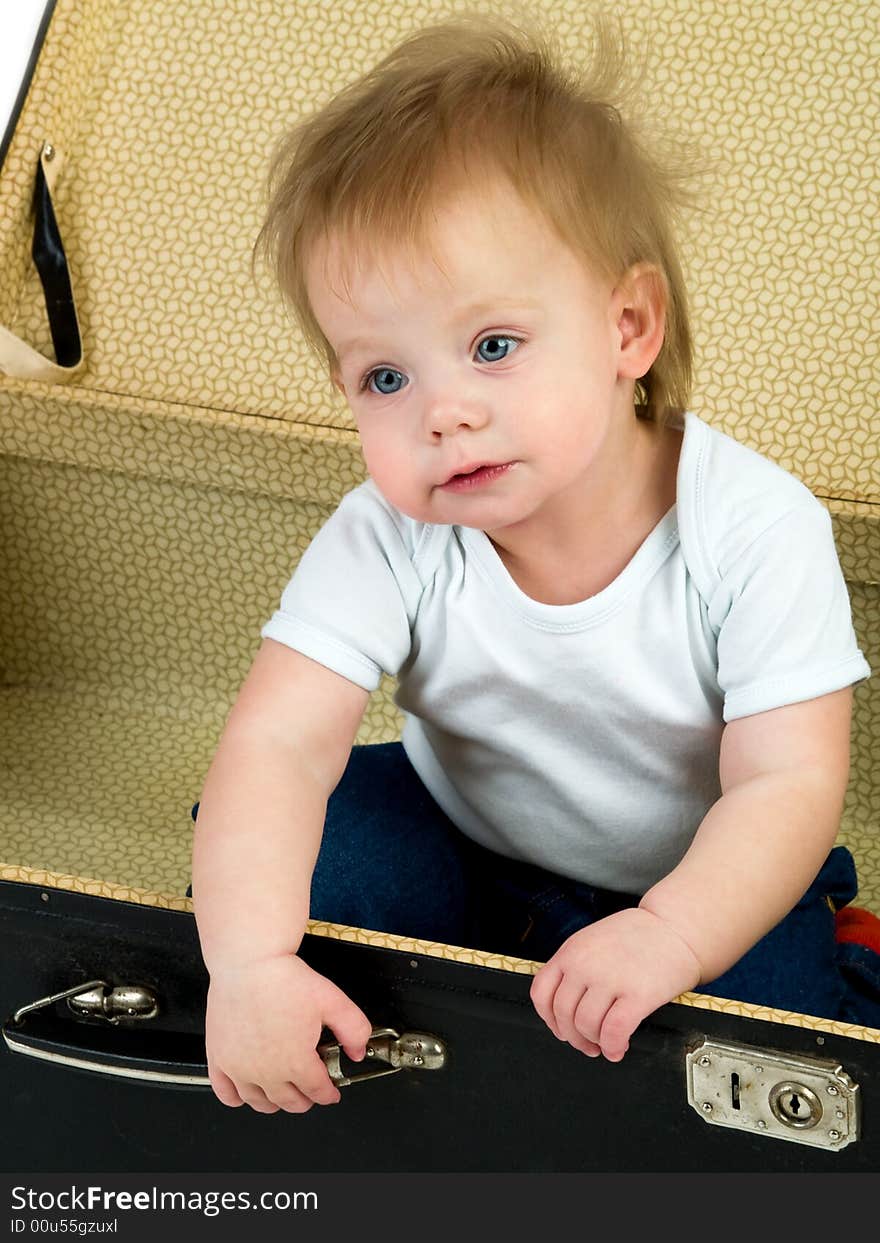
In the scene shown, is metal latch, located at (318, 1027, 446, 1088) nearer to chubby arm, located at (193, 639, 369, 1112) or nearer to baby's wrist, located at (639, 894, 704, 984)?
chubby arm, located at (193, 639, 369, 1112)

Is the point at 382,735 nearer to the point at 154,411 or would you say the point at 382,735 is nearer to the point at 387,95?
the point at 154,411

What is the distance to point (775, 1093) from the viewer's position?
0.70m

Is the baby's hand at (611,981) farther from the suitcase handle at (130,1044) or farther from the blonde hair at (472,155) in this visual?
the blonde hair at (472,155)

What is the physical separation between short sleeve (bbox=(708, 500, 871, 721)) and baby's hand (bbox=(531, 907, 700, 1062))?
0.53ft

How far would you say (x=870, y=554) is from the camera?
1.12 meters

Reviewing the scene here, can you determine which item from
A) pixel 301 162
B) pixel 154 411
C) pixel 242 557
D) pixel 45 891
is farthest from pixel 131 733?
pixel 301 162

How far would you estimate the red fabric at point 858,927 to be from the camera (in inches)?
39.5

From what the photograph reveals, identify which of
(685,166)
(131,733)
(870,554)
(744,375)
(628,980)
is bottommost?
(131,733)

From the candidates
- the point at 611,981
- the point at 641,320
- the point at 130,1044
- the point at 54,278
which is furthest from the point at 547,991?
the point at 54,278

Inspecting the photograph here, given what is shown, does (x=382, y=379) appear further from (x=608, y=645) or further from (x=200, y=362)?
(x=200, y=362)

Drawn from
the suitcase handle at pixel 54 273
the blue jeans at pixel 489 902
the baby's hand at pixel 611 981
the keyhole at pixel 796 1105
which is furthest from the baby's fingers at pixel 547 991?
the suitcase handle at pixel 54 273

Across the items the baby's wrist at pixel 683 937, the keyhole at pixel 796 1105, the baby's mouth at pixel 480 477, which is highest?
the baby's mouth at pixel 480 477

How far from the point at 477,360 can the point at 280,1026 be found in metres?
0.34

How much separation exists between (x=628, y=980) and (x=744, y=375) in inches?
25.1
